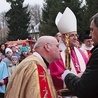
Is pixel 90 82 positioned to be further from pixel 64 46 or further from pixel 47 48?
pixel 64 46

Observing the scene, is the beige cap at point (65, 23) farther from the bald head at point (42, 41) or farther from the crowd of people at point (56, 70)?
the bald head at point (42, 41)

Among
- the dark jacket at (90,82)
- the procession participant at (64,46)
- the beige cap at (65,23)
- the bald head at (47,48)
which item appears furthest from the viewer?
the beige cap at (65,23)

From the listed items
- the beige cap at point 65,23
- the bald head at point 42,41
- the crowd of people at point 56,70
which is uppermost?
the beige cap at point 65,23

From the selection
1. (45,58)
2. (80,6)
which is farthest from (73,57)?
(80,6)

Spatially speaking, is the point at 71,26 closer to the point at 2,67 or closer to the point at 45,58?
the point at 45,58

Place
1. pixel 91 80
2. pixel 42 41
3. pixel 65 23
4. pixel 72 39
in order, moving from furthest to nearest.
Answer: pixel 65 23 → pixel 72 39 → pixel 42 41 → pixel 91 80

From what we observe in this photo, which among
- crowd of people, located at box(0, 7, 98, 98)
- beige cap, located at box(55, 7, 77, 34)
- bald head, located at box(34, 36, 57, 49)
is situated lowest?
crowd of people, located at box(0, 7, 98, 98)

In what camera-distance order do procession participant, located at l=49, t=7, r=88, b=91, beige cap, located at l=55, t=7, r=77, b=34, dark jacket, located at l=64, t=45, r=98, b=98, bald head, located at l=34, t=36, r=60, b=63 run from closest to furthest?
1. dark jacket, located at l=64, t=45, r=98, b=98
2. bald head, located at l=34, t=36, r=60, b=63
3. procession participant, located at l=49, t=7, r=88, b=91
4. beige cap, located at l=55, t=7, r=77, b=34

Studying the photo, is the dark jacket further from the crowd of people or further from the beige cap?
the beige cap

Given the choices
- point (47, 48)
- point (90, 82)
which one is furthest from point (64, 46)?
point (90, 82)

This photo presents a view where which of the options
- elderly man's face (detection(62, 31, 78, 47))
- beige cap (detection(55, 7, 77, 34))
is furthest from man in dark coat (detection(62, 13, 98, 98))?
beige cap (detection(55, 7, 77, 34))

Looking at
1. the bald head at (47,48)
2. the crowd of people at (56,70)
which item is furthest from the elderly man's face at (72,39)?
the bald head at (47,48)

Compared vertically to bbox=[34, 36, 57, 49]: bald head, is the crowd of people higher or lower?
lower

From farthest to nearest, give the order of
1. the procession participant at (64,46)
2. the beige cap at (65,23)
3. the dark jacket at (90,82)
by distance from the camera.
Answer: the beige cap at (65,23)
the procession participant at (64,46)
the dark jacket at (90,82)
